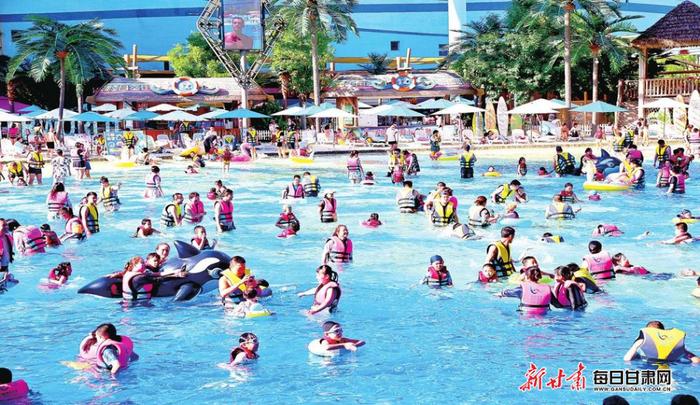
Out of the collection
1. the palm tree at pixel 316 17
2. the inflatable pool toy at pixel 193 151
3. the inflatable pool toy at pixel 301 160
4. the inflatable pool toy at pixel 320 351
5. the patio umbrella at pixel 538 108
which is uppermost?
the palm tree at pixel 316 17

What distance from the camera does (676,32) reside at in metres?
42.0

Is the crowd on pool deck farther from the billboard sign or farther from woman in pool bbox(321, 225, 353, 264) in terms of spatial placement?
the billboard sign

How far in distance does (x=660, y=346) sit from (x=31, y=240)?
11821mm

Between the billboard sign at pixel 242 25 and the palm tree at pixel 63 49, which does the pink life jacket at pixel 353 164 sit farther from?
the billboard sign at pixel 242 25

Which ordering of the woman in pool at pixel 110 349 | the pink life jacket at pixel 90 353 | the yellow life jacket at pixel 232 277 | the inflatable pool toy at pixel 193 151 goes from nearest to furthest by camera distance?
the woman in pool at pixel 110 349, the pink life jacket at pixel 90 353, the yellow life jacket at pixel 232 277, the inflatable pool toy at pixel 193 151

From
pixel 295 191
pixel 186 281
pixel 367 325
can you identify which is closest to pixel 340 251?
pixel 186 281

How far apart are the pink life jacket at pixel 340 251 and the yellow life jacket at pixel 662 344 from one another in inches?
260

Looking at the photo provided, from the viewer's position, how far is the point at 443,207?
1909cm

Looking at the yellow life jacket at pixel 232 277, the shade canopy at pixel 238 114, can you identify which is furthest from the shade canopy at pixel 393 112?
the yellow life jacket at pixel 232 277

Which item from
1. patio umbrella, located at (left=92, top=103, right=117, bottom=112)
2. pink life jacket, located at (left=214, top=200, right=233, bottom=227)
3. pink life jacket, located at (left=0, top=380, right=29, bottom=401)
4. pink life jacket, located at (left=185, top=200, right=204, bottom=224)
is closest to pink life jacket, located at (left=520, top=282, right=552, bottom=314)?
pink life jacket, located at (left=0, top=380, right=29, bottom=401)

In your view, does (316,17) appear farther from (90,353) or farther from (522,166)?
(90,353)

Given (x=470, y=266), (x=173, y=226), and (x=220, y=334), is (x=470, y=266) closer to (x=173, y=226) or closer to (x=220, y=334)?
(x=220, y=334)

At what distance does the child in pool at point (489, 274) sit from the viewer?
46.9 feet

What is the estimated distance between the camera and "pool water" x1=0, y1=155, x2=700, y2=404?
10.1 m
